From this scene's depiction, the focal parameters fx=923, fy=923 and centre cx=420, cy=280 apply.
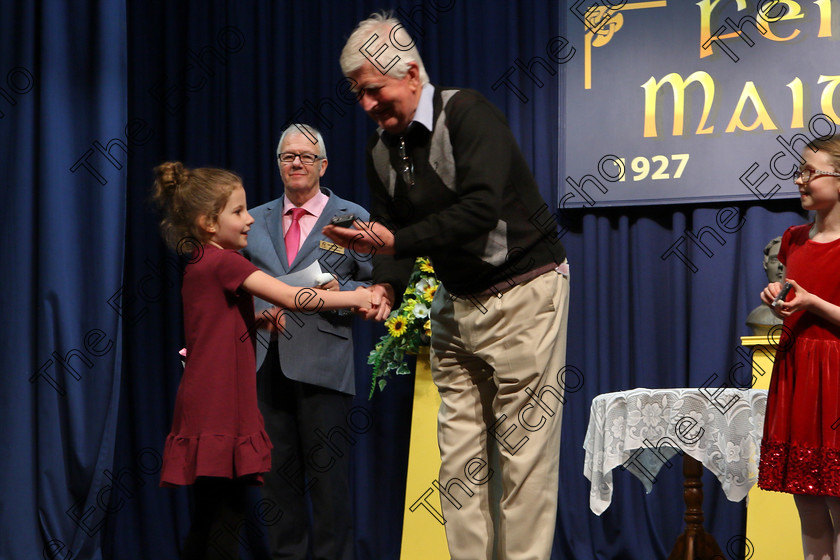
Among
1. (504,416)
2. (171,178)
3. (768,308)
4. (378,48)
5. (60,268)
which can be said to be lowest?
(504,416)

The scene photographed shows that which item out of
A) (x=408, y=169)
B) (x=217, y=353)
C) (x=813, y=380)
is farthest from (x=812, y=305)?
(x=217, y=353)

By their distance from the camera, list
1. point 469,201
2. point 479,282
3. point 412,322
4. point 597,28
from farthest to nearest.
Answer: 1. point 597,28
2. point 412,322
3. point 479,282
4. point 469,201

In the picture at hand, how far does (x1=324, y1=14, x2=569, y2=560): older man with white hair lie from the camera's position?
2084 mm

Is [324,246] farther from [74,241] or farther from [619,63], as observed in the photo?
[619,63]

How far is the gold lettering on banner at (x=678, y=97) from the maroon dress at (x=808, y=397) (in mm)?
1667

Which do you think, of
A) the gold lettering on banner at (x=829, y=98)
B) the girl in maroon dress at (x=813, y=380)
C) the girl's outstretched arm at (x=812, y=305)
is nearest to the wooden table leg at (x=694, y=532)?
the girl in maroon dress at (x=813, y=380)

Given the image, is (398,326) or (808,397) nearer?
(808,397)

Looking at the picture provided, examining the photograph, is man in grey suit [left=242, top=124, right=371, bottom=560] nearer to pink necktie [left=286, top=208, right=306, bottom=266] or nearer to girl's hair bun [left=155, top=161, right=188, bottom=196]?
pink necktie [left=286, top=208, right=306, bottom=266]

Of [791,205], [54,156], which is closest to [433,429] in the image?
[791,205]

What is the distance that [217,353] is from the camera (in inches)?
91.8

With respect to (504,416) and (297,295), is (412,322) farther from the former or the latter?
(504,416)

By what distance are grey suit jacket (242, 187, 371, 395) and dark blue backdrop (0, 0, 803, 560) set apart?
120 cm

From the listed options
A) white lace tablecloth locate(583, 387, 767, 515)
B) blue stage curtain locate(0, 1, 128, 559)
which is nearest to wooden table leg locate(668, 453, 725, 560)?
white lace tablecloth locate(583, 387, 767, 515)

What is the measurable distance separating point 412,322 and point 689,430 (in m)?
1.20
